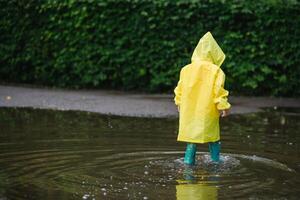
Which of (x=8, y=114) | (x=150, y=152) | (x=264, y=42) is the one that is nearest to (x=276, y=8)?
(x=264, y=42)

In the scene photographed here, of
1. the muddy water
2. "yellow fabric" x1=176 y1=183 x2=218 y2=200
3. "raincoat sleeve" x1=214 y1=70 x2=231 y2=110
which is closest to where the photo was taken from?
"yellow fabric" x1=176 y1=183 x2=218 y2=200

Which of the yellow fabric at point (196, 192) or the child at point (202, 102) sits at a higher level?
the child at point (202, 102)

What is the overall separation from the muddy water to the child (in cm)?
29

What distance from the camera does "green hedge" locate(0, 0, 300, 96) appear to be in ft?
50.1

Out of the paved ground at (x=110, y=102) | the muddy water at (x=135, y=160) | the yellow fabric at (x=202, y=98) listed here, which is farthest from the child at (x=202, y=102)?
the paved ground at (x=110, y=102)

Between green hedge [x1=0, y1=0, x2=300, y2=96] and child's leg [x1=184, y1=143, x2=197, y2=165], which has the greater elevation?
green hedge [x1=0, y1=0, x2=300, y2=96]

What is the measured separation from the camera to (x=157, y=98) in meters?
15.3

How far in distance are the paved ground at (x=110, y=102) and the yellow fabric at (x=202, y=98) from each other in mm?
4463

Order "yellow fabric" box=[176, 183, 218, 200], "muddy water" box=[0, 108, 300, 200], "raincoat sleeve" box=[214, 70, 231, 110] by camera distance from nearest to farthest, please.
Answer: "yellow fabric" box=[176, 183, 218, 200], "muddy water" box=[0, 108, 300, 200], "raincoat sleeve" box=[214, 70, 231, 110]

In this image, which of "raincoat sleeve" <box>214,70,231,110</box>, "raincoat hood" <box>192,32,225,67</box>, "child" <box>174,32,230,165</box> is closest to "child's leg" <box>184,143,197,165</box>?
"child" <box>174,32,230,165</box>

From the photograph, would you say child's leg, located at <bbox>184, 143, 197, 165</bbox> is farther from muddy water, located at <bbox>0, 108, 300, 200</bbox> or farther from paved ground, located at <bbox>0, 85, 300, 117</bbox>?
paved ground, located at <bbox>0, 85, 300, 117</bbox>

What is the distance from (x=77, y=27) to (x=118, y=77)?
4.60ft

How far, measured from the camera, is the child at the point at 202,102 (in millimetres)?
8250

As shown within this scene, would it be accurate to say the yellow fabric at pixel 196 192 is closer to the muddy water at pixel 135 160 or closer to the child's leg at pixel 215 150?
the muddy water at pixel 135 160
